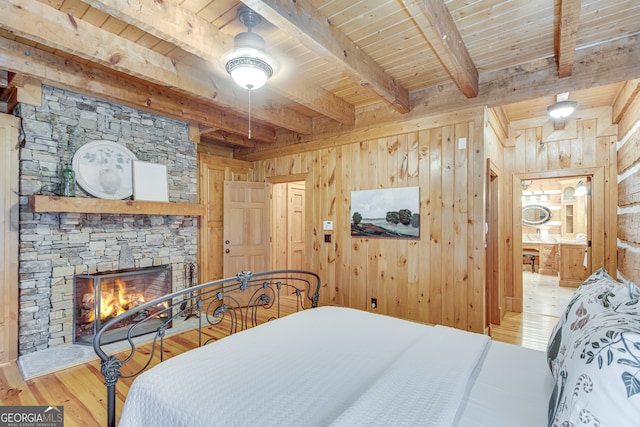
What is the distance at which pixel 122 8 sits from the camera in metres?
1.78

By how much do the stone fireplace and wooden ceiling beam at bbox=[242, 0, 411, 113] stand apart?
259 centimetres

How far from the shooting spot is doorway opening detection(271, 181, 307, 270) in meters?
5.55

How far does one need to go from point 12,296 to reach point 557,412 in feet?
13.3

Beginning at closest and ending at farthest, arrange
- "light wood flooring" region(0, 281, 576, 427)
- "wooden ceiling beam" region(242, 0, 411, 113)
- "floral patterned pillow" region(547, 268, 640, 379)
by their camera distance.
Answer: "floral patterned pillow" region(547, 268, 640, 379) < "wooden ceiling beam" region(242, 0, 411, 113) < "light wood flooring" region(0, 281, 576, 427)

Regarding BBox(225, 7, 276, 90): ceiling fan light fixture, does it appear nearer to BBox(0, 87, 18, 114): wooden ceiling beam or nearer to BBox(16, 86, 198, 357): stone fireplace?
BBox(16, 86, 198, 357): stone fireplace

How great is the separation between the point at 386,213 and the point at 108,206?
9.90 ft

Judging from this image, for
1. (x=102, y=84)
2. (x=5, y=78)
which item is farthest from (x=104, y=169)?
(x=5, y=78)

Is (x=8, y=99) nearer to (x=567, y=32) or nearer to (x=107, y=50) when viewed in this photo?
(x=107, y=50)

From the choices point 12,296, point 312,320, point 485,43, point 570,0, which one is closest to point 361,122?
point 485,43

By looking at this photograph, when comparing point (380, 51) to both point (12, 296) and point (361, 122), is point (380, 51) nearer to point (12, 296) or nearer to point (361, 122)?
point (361, 122)

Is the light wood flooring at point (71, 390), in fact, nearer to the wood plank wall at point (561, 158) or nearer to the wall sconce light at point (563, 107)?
the wood plank wall at point (561, 158)

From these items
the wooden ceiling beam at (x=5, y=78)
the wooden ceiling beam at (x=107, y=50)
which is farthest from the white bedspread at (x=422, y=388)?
the wooden ceiling beam at (x=5, y=78)

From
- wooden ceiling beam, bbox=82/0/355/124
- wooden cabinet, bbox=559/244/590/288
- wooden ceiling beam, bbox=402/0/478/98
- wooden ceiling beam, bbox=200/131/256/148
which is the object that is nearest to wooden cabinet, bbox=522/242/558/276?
wooden cabinet, bbox=559/244/590/288

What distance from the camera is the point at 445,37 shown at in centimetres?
212
